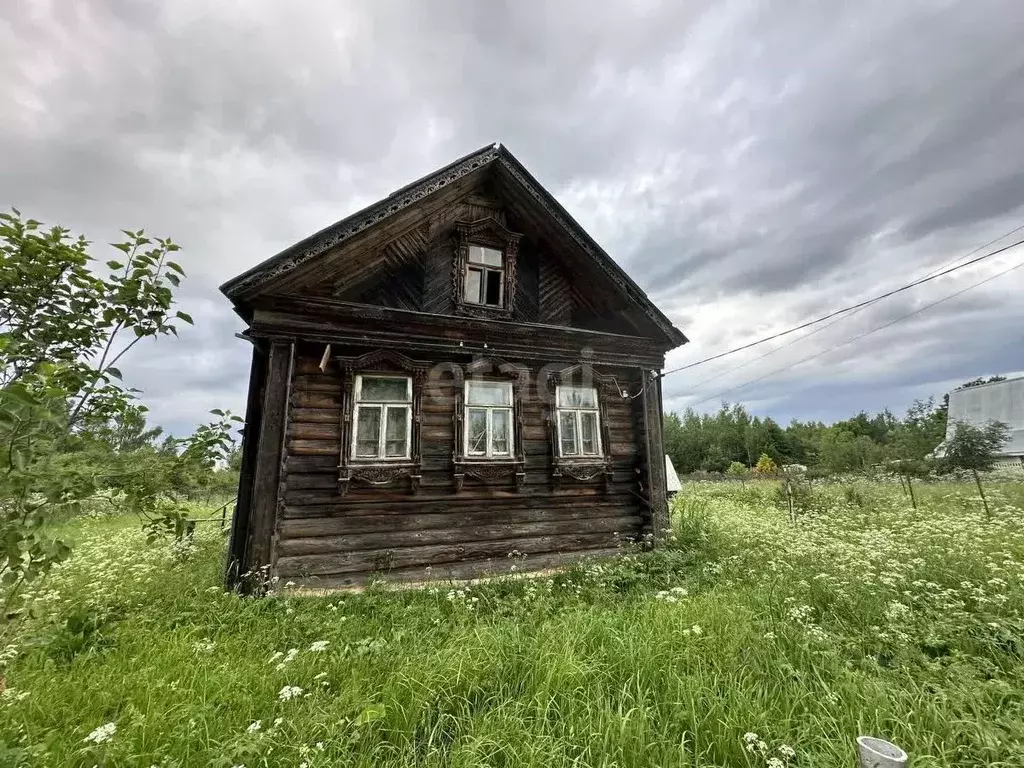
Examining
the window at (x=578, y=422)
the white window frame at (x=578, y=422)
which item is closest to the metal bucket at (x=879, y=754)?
the white window frame at (x=578, y=422)

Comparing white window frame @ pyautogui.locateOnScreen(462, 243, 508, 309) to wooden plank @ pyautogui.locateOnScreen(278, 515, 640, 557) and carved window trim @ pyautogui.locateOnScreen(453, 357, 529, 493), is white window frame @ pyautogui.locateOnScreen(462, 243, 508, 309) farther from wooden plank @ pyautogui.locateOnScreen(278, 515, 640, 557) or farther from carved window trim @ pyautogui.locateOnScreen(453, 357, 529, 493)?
wooden plank @ pyautogui.locateOnScreen(278, 515, 640, 557)

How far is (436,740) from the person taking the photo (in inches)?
118

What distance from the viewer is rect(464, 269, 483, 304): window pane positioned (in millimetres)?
8289

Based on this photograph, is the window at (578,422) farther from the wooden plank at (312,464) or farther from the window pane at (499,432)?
the wooden plank at (312,464)

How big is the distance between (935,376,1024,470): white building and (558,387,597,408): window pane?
133 ft

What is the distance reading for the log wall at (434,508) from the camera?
21.2ft

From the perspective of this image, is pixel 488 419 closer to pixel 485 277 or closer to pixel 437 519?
pixel 437 519

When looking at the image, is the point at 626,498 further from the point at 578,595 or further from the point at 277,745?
the point at 277,745

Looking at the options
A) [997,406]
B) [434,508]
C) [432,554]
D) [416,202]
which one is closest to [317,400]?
[434,508]

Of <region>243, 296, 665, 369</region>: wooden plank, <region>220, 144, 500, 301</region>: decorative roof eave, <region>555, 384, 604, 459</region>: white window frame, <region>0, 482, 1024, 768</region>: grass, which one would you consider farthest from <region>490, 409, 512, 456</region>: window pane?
<region>220, 144, 500, 301</region>: decorative roof eave

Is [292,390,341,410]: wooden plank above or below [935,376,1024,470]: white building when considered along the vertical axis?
below

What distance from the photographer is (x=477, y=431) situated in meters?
7.71

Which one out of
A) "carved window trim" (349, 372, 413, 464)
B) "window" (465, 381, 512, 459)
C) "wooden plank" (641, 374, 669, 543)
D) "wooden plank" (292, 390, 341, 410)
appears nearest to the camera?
"wooden plank" (292, 390, 341, 410)

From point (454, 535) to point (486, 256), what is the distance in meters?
5.25
